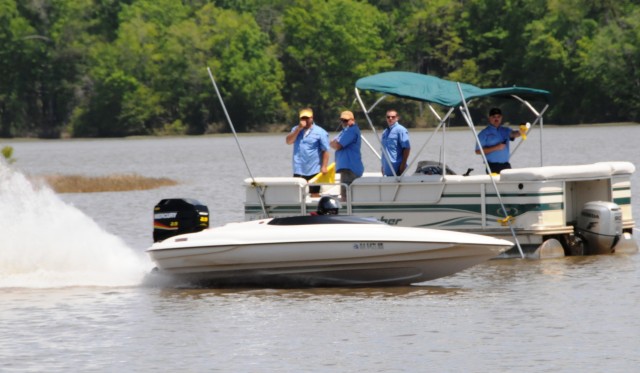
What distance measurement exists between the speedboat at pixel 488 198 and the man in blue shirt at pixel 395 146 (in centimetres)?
23

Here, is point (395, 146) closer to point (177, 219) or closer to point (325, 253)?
point (325, 253)

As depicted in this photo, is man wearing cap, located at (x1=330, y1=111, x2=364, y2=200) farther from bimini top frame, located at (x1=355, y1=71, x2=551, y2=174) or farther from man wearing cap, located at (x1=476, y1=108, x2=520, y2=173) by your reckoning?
man wearing cap, located at (x1=476, y1=108, x2=520, y2=173)

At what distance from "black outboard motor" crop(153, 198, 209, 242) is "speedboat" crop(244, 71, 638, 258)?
254 centimetres

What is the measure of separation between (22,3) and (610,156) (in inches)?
2849

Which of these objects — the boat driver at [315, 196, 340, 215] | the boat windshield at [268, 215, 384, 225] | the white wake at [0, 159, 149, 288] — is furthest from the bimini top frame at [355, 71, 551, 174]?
the white wake at [0, 159, 149, 288]

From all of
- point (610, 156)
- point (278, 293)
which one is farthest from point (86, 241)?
point (610, 156)

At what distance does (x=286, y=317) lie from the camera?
600 inches

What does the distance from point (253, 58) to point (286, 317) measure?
92.8 m

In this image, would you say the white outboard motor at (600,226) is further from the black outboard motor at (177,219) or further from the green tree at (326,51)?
the green tree at (326,51)

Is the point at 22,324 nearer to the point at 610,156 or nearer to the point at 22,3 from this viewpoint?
the point at 610,156

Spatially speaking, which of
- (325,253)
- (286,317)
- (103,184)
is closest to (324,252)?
(325,253)

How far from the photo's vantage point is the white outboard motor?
19109 millimetres

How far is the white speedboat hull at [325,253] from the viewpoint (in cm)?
1641

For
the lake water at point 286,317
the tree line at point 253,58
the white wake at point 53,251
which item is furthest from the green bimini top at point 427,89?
the tree line at point 253,58
